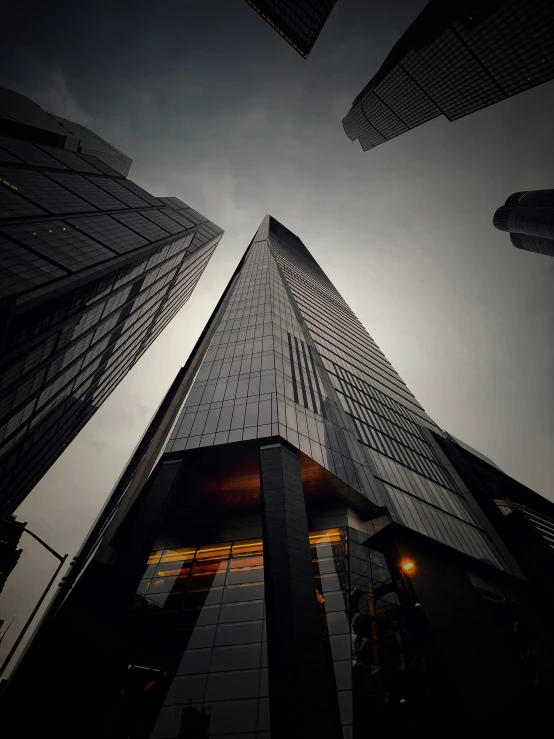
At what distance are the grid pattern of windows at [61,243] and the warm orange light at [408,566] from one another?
31663 millimetres

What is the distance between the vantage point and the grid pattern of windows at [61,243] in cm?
2559

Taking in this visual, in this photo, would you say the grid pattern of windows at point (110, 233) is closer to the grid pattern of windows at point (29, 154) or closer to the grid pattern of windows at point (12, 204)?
the grid pattern of windows at point (12, 204)

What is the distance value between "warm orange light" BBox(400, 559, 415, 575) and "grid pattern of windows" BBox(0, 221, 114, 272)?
31663mm

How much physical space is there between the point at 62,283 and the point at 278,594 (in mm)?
23942

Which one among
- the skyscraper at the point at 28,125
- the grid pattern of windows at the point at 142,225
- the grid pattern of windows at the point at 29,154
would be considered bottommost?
the grid pattern of windows at the point at 29,154

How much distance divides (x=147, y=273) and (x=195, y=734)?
43922 millimetres

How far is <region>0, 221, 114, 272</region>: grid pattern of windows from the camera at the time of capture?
25592 mm

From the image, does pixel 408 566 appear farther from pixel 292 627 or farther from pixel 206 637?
pixel 206 637

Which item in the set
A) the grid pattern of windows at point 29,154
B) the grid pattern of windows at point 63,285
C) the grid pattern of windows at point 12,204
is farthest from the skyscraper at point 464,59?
the grid pattern of windows at point 12,204

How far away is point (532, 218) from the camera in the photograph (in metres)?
102

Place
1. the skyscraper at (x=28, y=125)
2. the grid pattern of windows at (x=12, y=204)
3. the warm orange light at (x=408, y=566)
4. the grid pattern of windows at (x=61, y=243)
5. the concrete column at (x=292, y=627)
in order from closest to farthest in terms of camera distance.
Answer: the concrete column at (x=292, y=627) < the warm orange light at (x=408, y=566) < the grid pattern of windows at (x=61, y=243) < the grid pattern of windows at (x=12, y=204) < the skyscraper at (x=28, y=125)

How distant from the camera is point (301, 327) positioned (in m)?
46.7

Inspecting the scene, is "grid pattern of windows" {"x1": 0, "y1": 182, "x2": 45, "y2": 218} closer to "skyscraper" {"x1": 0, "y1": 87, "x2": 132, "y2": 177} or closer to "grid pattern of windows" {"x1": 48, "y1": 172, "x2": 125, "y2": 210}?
"grid pattern of windows" {"x1": 48, "y1": 172, "x2": 125, "y2": 210}

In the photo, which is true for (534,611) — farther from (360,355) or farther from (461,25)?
(461,25)
